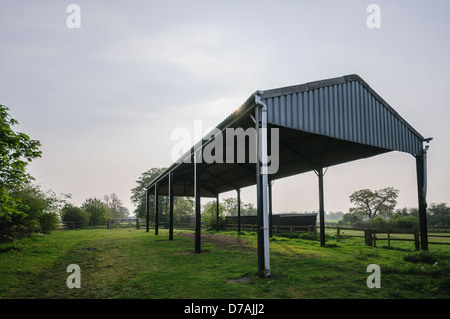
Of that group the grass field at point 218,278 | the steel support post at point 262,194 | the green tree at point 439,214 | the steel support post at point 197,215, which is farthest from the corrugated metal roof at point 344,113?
the green tree at point 439,214

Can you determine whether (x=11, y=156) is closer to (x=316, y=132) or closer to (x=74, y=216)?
(x=316, y=132)

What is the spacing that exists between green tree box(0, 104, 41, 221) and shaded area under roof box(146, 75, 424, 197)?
6.51 metres

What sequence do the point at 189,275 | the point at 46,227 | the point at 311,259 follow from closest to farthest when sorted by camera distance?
1. the point at 189,275
2. the point at 311,259
3. the point at 46,227

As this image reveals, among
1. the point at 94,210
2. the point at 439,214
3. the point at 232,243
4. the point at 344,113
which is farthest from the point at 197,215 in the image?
the point at 439,214

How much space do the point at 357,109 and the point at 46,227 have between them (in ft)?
71.4

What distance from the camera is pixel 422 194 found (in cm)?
1093

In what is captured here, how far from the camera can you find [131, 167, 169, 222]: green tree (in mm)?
53781

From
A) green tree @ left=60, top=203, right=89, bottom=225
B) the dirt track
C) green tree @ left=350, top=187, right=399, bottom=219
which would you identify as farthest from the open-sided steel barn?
green tree @ left=350, top=187, right=399, bottom=219

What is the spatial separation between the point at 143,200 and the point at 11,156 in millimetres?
49003

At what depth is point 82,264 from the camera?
8.13 meters

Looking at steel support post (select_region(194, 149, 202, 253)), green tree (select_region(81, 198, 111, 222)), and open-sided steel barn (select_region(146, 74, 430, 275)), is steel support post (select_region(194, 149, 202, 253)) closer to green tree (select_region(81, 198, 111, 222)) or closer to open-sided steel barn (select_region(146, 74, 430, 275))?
open-sided steel barn (select_region(146, 74, 430, 275))

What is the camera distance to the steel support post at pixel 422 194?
10.6 metres
